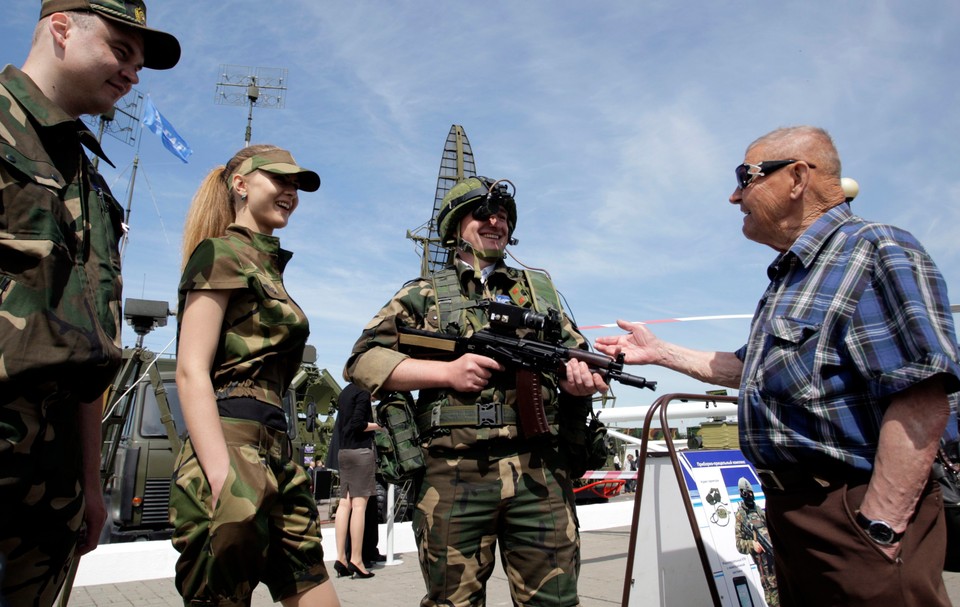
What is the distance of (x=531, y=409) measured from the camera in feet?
8.93

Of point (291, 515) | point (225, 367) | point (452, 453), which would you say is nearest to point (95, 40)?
point (225, 367)

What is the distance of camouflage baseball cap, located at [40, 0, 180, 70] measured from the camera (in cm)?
195

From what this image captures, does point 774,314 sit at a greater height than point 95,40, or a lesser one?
lesser

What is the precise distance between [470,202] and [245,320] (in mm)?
1202

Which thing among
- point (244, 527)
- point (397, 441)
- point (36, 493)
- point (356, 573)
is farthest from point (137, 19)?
point (356, 573)

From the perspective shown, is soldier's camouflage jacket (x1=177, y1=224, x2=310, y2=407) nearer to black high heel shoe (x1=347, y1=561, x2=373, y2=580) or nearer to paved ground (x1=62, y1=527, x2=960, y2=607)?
paved ground (x1=62, y1=527, x2=960, y2=607)

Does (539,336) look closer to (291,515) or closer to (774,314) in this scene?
(774,314)

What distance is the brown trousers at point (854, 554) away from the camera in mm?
1911

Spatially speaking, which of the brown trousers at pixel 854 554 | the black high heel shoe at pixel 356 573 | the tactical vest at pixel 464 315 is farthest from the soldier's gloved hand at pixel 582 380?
the black high heel shoe at pixel 356 573

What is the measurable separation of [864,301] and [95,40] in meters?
2.44

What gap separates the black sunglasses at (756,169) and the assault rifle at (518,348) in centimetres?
86

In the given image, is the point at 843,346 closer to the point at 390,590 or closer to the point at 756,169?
the point at 756,169

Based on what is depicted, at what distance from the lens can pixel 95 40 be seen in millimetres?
1976

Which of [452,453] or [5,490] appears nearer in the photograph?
[5,490]
